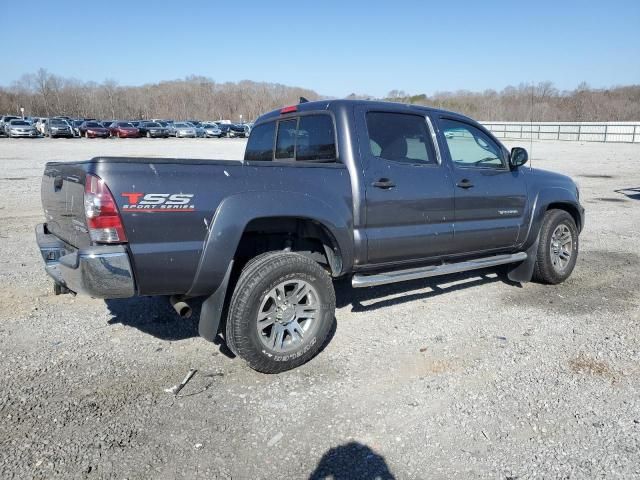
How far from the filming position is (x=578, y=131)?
4353 cm

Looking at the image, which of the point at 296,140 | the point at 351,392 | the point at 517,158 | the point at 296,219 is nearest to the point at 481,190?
the point at 517,158

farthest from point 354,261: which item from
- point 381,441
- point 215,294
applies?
point 381,441

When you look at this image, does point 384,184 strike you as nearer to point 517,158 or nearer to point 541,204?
point 517,158

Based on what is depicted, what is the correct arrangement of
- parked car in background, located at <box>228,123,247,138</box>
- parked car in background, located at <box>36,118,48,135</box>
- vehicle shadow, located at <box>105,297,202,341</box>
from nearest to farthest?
vehicle shadow, located at <box>105,297,202,341</box>
parked car in background, located at <box>36,118,48,135</box>
parked car in background, located at <box>228,123,247,138</box>

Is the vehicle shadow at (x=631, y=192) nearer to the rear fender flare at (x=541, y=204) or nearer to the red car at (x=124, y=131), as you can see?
the rear fender flare at (x=541, y=204)

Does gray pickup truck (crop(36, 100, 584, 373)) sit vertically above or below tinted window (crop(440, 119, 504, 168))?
below

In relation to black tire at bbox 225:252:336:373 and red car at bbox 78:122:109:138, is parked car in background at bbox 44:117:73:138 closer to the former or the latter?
red car at bbox 78:122:109:138

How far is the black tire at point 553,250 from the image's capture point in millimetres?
5531

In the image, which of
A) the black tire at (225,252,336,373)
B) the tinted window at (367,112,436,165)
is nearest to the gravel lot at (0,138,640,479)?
the black tire at (225,252,336,373)

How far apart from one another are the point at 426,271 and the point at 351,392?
5.14 ft

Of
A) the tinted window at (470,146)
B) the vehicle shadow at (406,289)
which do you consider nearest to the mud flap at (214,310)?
the vehicle shadow at (406,289)

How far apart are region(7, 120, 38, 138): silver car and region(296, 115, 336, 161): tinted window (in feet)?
149

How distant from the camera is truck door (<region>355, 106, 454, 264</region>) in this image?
13.6 feet

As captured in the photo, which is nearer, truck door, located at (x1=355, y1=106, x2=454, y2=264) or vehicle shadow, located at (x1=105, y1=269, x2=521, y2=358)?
truck door, located at (x1=355, y1=106, x2=454, y2=264)
